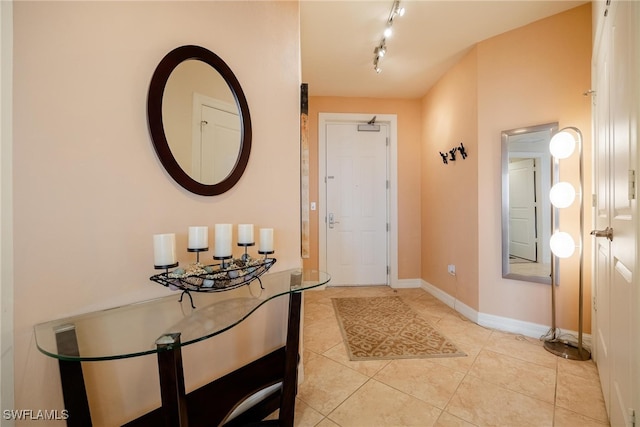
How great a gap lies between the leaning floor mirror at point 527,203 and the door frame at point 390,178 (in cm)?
149

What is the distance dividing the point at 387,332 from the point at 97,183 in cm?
233

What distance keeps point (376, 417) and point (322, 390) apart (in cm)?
36

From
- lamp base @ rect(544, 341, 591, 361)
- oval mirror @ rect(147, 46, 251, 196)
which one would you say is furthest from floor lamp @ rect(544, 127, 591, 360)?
oval mirror @ rect(147, 46, 251, 196)

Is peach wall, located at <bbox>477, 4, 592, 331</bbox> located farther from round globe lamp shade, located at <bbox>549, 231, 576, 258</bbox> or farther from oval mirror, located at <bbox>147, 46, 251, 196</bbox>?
oval mirror, located at <bbox>147, 46, 251, 196</bbox>

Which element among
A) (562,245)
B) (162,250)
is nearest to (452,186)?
(562,245)

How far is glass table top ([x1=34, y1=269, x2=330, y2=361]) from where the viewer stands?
73cm

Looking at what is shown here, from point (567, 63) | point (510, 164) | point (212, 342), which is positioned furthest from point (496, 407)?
point (567, 63)

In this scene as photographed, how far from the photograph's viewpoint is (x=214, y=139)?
4.14 ft

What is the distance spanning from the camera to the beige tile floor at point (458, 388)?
1.36 metres

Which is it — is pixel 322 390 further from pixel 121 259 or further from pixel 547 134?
pixel 547 134

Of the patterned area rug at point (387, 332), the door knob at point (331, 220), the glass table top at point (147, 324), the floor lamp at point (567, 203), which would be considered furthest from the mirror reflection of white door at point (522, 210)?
the glass table top at point (147, 324)

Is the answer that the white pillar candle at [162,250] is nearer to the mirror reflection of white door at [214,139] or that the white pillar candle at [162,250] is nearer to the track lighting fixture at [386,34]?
the mirror reflection of white door at [214,139]

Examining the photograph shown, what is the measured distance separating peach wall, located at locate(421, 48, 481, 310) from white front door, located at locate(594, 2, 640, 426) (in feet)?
3.42

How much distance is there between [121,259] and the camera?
97cm
